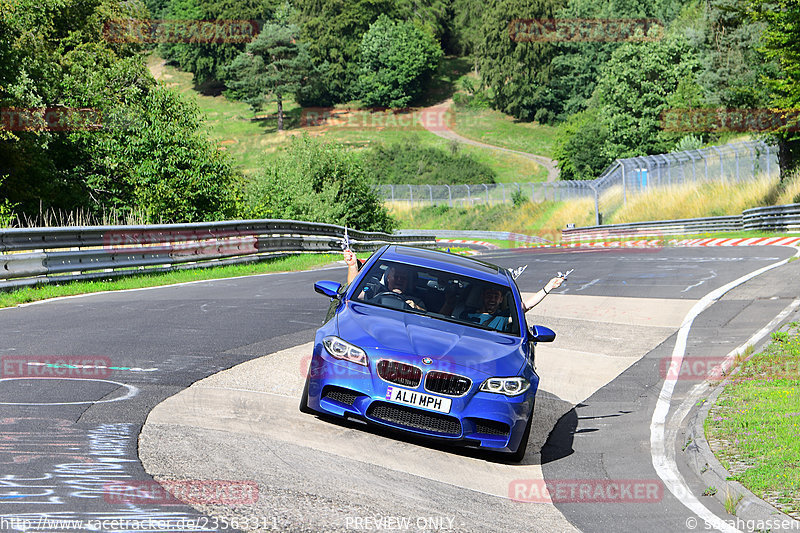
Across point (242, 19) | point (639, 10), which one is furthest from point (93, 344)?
point (242, 19)

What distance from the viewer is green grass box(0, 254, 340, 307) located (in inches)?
583

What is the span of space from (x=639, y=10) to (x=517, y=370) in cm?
12230

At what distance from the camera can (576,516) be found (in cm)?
604

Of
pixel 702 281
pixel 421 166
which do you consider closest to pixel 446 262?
pixel 702 281

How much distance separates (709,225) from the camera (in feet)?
142

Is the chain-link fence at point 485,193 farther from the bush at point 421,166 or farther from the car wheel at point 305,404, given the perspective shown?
the car wheel at point 305,404

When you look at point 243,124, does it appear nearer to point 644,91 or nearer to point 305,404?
point 644,91

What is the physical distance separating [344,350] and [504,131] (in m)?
120

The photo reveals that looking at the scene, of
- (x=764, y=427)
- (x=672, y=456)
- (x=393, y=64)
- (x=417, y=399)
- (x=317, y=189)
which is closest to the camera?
(x=417, y=399)

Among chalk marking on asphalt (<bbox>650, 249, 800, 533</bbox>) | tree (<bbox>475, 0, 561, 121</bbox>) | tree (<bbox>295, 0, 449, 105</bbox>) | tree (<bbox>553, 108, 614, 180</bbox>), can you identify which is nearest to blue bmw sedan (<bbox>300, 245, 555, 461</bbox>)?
chalk marking on asphalt (<bbox>650, 249, 800, 533</bbox>)

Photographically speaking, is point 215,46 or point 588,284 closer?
point 588,284

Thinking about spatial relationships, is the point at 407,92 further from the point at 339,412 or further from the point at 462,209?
the point at 339,412

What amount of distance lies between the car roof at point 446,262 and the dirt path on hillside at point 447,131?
93.9m

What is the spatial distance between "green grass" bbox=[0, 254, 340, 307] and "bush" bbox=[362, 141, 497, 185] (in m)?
73.8
